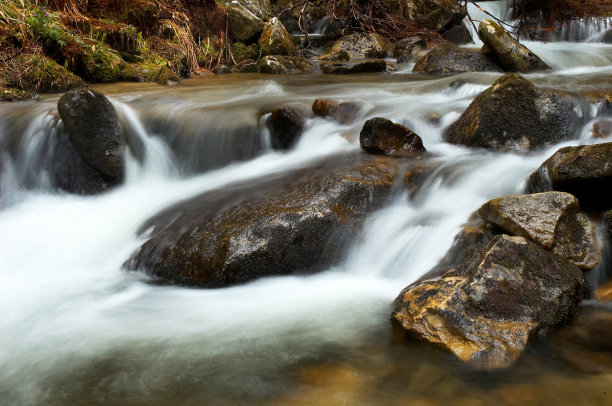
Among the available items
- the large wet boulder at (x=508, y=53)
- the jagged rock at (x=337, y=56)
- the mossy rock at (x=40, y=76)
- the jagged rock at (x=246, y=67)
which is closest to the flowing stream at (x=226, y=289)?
the mossy rock at (x=40, y=76)

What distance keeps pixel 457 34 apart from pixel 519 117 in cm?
828

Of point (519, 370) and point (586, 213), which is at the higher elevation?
point (586, 213)

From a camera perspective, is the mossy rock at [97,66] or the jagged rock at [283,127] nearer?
the jagged rock at [283,127]

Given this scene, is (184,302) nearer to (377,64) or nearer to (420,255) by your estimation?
(420,255)

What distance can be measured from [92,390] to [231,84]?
6.54 meters

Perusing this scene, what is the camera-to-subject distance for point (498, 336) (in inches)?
99.0

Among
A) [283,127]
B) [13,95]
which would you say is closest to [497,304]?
[283,127]

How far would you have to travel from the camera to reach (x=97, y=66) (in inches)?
308

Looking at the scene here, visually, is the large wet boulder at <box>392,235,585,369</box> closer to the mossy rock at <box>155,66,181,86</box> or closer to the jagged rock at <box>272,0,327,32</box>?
the mossy rock at <box>155,66,181,86</box>

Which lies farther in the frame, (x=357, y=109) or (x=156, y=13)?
(x=156, y=13)

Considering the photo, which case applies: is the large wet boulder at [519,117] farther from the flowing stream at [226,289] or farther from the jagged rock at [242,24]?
the jagged rock at [242,24]

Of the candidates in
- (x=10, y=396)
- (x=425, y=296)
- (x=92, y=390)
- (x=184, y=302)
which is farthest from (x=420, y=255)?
(x=10, y=396)

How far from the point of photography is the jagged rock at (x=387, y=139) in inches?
188

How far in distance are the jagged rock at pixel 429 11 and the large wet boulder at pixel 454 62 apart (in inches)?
147
